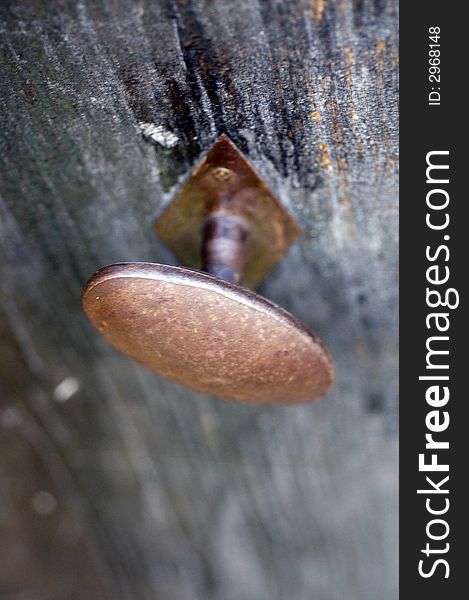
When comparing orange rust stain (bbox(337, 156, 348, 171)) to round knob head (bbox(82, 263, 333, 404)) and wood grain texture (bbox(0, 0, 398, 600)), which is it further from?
round knob head (bbox(82, 263, 333, 404))

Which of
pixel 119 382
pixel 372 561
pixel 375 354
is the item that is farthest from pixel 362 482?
pixel 119 382

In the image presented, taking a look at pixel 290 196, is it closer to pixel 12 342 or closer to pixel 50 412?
pixel 12 342

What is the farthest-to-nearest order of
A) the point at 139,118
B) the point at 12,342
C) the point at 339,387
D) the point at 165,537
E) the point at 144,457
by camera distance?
1. the point at 165,537
2. the point at 144,457
3. the point at 339,387
4. the point at 12,342
5. the point at 139,118

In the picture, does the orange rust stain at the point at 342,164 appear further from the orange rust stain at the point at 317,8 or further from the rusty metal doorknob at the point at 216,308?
the orange rust stain at the point at 317,8

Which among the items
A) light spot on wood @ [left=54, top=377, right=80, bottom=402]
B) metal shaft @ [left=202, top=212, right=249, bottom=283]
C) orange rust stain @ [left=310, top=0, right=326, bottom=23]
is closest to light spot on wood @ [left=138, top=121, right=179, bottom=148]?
metal shaft @ [left=202, top=212, right=249, bottom=283]

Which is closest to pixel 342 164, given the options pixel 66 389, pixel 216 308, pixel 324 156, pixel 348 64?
pixel 324 156

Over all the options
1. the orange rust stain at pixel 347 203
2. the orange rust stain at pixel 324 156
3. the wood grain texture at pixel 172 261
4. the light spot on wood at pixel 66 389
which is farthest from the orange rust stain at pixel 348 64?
the light spot on wood at pixel 66 389

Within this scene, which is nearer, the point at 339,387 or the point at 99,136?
the point at 99,136

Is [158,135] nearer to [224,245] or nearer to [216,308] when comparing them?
[224,245]
